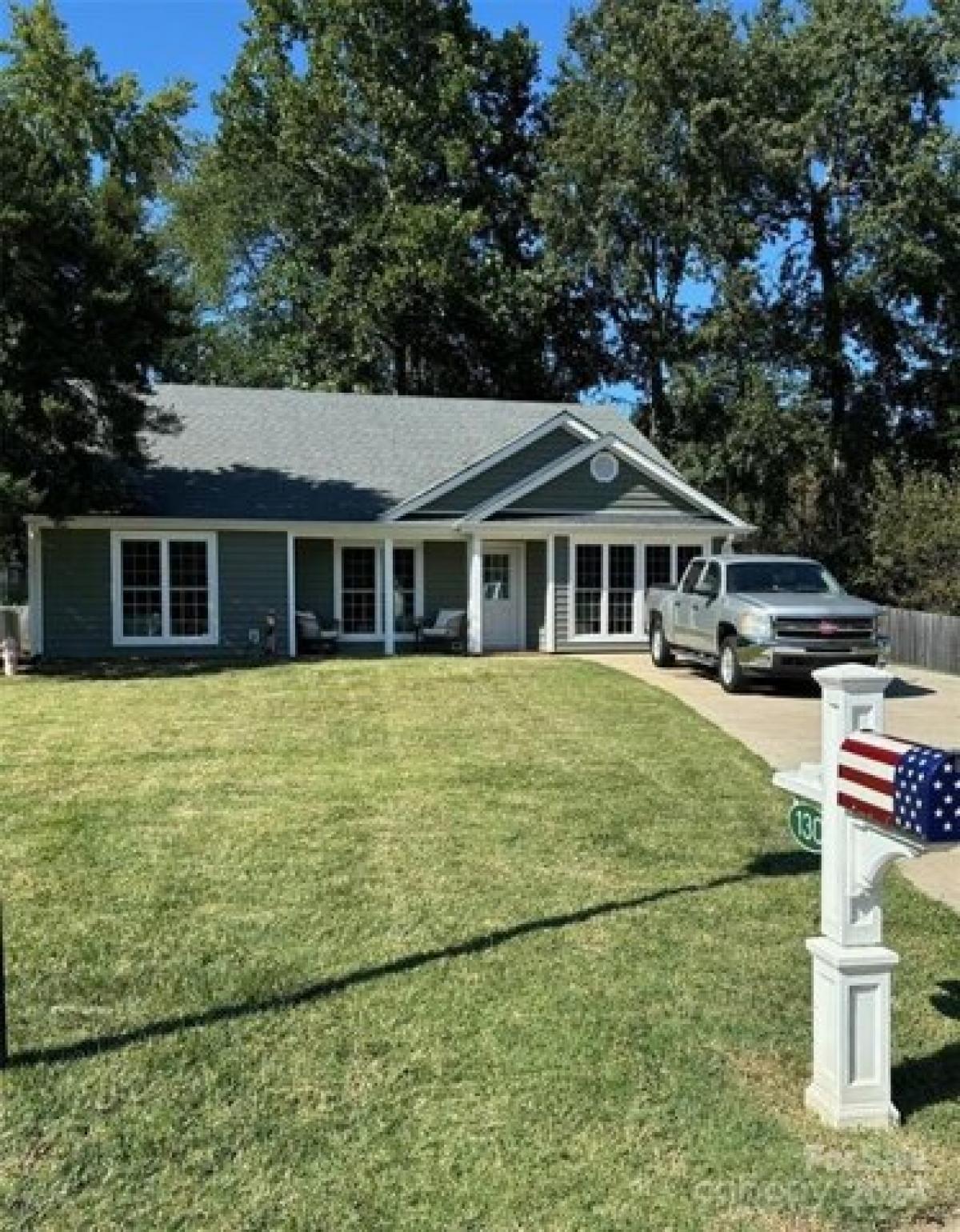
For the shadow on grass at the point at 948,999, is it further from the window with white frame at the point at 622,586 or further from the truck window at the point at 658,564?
the truck window at the point at 658,564

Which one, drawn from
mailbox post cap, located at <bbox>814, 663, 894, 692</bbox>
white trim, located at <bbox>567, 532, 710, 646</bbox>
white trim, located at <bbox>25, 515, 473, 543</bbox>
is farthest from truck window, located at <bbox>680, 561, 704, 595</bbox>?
mailbox post cap, located at <bbox>814, 663, 894, 692</bbox>

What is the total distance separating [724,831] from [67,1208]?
5.08m

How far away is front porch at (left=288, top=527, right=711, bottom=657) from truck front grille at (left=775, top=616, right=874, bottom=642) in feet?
25.3

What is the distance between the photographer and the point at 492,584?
23328 millimetres

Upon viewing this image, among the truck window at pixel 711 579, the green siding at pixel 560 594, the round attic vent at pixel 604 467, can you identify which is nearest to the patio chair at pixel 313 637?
the green siding at pixel 560 594

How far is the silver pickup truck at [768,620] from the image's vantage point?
14.8m

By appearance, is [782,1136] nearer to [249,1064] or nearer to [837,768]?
[837,768]

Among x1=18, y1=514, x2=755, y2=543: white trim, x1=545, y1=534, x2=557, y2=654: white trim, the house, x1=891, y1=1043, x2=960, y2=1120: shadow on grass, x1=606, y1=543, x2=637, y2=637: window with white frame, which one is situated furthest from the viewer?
x1=606, y1=543, x2=637, y2=637: window with white frame

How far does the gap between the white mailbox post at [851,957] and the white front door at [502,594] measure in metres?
19.3

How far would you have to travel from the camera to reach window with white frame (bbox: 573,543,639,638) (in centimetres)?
2255

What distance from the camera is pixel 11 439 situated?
17.2 metres

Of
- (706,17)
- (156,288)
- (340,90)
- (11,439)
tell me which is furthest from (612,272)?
(11,439)

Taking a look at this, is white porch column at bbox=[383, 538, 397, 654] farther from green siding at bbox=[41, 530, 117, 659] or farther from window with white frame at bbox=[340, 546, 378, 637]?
green siding at bbox=[41, 530, 117, 659]

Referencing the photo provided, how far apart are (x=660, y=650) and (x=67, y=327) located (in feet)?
34.1
